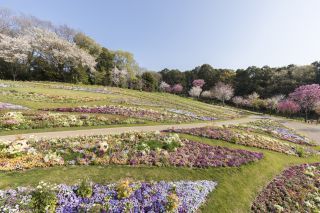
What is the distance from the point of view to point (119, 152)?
34.4ft

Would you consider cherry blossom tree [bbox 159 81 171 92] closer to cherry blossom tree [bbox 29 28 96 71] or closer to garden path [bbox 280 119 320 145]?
cherry blossom tree [bbox 29 28 96 71]

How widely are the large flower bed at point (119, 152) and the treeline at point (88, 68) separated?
39.2 metres

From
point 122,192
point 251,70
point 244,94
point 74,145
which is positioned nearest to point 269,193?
point 122,192

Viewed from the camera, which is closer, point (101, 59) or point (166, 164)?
point (166, 164)

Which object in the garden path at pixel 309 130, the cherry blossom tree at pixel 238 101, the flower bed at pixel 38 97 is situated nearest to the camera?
the flower bed at pixel 38 97

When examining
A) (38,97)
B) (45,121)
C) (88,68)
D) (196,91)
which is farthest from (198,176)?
(196,91)

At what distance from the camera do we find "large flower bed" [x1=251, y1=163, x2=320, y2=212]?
340 inches

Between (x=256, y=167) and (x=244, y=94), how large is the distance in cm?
7199

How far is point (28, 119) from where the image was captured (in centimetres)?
1455

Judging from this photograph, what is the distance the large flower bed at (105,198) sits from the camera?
6086 millimetres

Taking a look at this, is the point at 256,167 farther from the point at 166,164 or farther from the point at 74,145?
the point at 74,145

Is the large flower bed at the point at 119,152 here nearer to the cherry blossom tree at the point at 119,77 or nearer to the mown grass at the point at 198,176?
the mown grass at the point at 198,176

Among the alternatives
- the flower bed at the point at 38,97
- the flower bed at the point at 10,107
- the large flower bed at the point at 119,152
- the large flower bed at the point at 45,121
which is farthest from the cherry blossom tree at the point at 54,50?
the large flower bed at the point at 119,152

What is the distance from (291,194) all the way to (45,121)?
17.2 m
